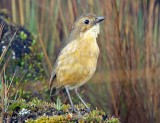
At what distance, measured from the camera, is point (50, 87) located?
6141 millimetres

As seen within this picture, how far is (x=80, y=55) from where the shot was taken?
549 cm

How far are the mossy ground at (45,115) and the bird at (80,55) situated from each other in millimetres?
840

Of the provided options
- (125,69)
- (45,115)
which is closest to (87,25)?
(125,69)

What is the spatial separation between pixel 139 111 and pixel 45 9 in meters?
2.67

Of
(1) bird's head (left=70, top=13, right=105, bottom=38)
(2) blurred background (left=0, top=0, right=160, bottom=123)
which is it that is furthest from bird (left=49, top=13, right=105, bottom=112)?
(2) blurred background (left=0, top=0, right=160, bottom=123)

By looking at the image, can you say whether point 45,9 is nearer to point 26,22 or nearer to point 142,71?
point 26,22

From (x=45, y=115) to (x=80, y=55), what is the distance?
1.33 metres

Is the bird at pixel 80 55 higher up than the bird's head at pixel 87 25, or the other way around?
the bird's head at pixel 87 25

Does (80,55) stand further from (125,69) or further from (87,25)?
(125,69)

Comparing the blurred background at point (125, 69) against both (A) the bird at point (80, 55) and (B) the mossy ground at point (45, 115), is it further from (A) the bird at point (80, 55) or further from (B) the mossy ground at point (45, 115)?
(B) the mossy ground at point (45, 115)

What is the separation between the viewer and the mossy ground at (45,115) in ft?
13.6

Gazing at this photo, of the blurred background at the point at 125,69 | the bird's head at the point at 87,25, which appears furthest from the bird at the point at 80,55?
the blurred background at the point at 125,69

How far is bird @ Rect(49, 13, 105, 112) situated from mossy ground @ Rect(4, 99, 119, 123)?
33.1 inches

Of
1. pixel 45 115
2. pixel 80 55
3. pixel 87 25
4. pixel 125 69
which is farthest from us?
pixel 125 69
